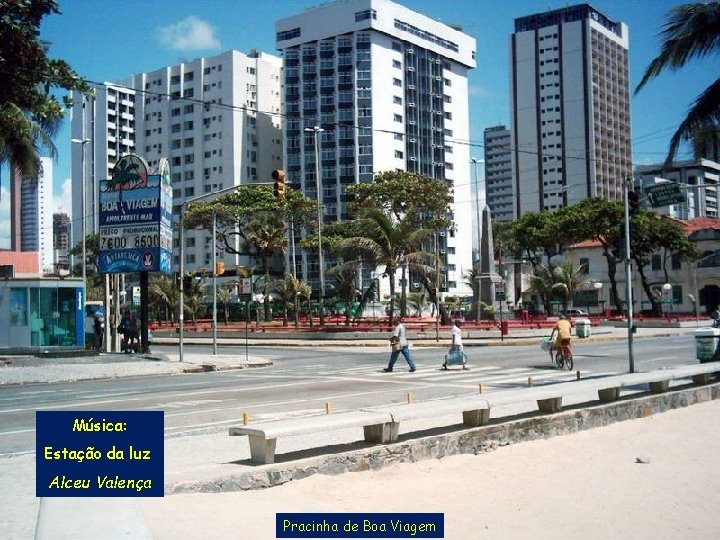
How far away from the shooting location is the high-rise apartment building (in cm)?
13400

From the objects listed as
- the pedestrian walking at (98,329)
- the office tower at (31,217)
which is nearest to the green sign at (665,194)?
the pedestrian walking at (98,329)

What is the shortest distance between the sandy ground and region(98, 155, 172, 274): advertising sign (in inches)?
864

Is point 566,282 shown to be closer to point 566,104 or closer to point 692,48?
point 692,48

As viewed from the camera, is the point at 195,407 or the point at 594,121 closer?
the point at 195,407

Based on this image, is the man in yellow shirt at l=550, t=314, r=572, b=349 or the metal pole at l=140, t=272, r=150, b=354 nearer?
the man in yellow shirt at l=550, t=314, r=572, b=349

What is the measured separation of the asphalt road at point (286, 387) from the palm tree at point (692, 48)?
7.06 metres

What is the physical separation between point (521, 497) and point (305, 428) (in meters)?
A: 2.45

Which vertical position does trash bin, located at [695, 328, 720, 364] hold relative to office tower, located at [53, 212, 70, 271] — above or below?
below

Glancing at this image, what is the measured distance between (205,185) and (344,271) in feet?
238

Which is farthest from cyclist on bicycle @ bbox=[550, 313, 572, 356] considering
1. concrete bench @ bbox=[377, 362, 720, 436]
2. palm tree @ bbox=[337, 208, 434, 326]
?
palm tree @ bbox=[337, 208, 434, 326]

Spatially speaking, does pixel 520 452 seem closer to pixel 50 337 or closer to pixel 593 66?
pixel 50 337

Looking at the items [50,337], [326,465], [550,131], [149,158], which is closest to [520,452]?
[326,465]

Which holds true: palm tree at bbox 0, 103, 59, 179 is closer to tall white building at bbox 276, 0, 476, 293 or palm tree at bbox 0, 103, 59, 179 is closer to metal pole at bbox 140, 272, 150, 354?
metal pole at bbox 140, 272, 150, 354

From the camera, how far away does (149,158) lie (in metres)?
118
